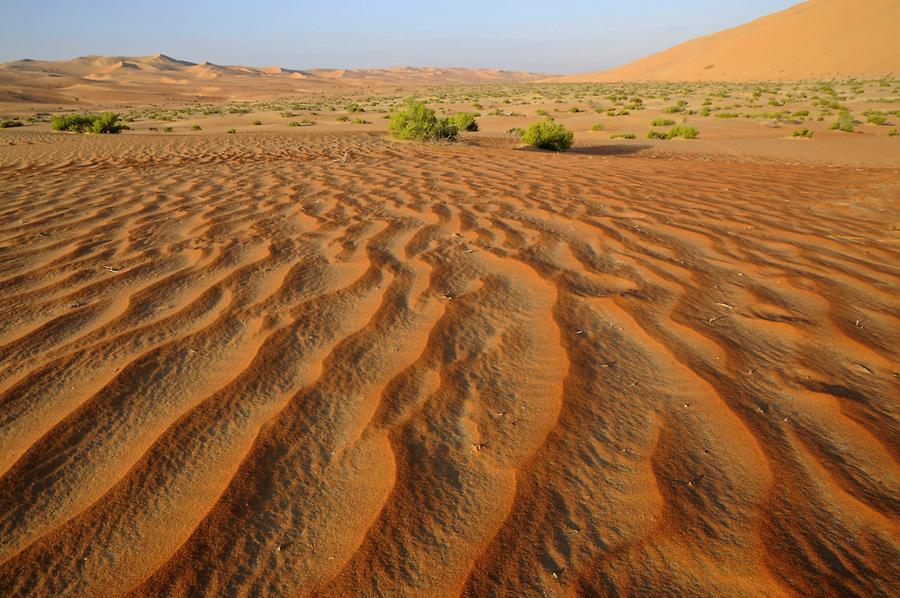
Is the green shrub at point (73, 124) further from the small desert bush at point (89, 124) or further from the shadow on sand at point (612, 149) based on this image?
the shadow on sand at point (612, 149)

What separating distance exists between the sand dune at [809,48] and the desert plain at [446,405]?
45903mm

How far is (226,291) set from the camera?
2.28m

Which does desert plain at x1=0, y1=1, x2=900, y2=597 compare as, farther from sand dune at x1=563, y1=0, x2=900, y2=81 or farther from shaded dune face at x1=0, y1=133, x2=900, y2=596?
sand dune at x1=563, y1=0, x2=900, y2=81

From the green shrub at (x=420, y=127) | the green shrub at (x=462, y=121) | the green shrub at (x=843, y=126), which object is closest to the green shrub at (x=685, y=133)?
the green shrub at (x=843, y=126)

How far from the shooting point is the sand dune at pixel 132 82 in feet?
120

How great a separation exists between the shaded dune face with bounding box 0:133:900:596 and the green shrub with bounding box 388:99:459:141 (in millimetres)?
6472

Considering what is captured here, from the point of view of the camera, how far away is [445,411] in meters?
1.50

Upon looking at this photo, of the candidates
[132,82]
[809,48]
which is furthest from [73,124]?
[809,48]

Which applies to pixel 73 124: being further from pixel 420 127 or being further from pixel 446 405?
pixel 446 405

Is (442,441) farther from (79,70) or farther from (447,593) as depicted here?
(79,70)

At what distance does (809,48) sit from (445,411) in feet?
205

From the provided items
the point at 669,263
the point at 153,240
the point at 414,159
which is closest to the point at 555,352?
the point at 669,263

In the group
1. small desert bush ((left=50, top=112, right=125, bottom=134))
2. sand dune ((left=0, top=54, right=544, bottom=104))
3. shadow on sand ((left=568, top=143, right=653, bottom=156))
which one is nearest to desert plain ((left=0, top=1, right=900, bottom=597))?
shadow on sand ((left=568, top=143, right=653, bottom=156))

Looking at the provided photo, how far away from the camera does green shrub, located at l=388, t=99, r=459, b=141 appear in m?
9.30
